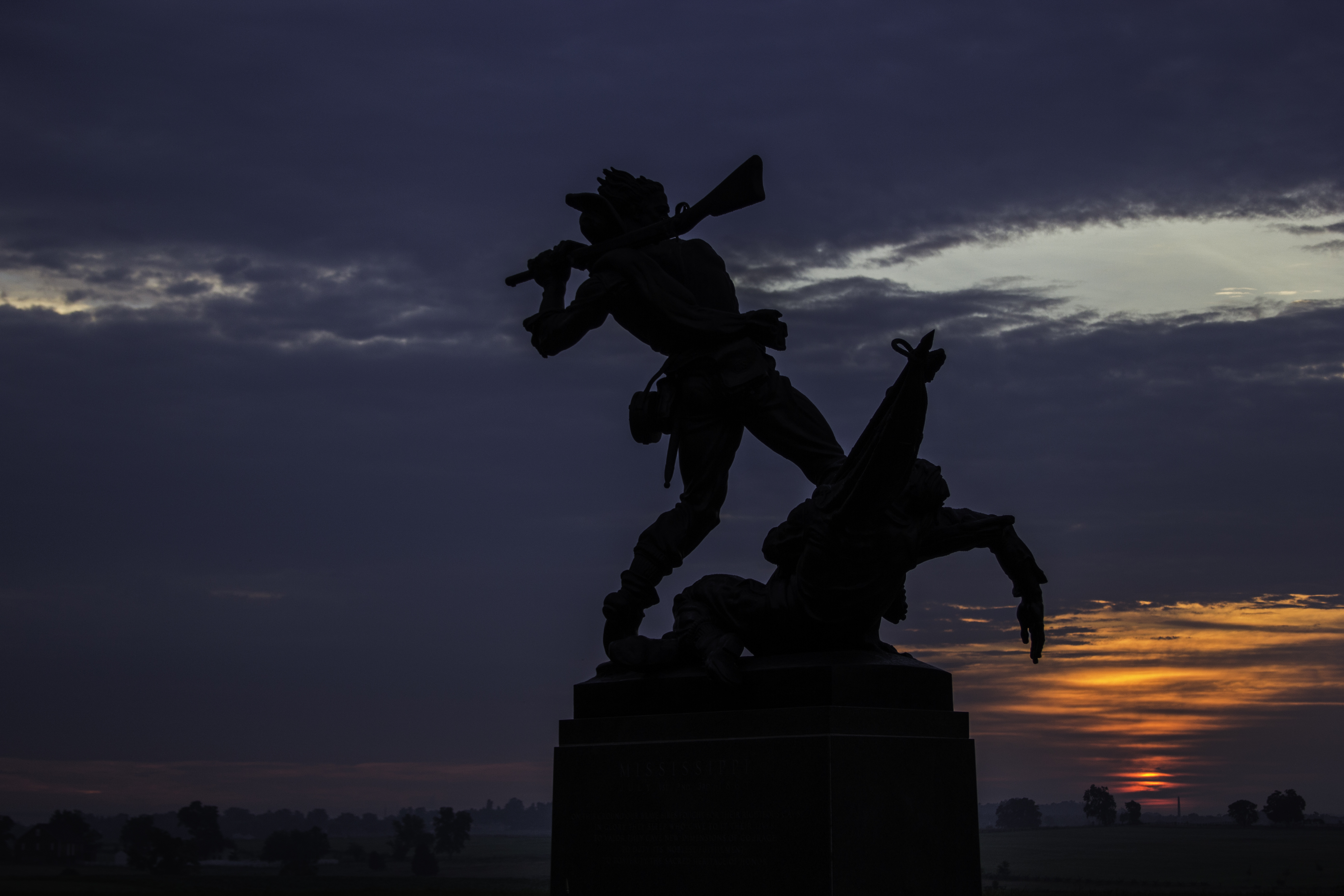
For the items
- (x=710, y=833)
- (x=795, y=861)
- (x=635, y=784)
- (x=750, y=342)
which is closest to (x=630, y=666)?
(x=635, y=784)

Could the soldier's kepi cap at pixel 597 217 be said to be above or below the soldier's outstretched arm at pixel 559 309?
above

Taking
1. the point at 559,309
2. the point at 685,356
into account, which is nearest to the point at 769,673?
the point at 685,356

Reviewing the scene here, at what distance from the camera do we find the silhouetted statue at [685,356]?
9.87 m

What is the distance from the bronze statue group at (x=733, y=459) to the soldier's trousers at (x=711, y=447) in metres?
0.01

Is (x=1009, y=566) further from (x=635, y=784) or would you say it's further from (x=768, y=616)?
(x=635, y=784)

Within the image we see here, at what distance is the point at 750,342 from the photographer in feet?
32.8

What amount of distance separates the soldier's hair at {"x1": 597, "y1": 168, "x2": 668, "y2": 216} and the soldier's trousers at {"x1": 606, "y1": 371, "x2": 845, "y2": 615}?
5.06 feet

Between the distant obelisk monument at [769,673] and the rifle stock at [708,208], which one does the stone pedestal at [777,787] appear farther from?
the rifle stock at [708,208]

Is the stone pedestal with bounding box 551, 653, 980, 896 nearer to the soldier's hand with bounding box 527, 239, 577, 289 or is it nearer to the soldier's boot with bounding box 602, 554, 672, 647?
the soldier's boot with bounding box 602, 554, 672, 647

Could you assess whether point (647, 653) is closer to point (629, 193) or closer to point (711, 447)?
point (711, 447)

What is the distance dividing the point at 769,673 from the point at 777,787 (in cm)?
79

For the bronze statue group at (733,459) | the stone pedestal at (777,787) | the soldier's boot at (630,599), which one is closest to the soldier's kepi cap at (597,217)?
the bronze statue group at (733,459)

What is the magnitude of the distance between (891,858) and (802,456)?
3030mm

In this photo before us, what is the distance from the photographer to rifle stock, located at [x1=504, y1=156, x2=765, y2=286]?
10383mm
